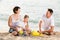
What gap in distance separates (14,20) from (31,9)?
28 centimetres

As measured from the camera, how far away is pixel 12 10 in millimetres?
3252

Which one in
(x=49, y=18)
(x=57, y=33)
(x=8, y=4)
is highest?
(x=8, y=4)

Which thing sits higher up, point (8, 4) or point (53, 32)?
point (8, 4)

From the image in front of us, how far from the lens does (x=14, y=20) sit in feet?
10.7

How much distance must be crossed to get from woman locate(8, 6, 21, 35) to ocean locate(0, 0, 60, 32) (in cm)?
4

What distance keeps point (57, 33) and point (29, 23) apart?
16.0 inches

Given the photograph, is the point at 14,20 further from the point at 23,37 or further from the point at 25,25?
the point at 23,37

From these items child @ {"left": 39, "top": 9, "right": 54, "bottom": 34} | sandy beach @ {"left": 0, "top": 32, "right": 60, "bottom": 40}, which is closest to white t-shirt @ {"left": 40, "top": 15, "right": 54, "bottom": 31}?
child @ {"left": 39, "top": 9, "right": 54, "bottom": 34}

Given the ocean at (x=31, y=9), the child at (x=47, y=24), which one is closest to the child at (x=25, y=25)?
the ocean at (x=31, y=9)

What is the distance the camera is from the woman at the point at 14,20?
3238 millimetres

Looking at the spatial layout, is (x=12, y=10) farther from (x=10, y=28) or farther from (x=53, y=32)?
(x=53, y=32)

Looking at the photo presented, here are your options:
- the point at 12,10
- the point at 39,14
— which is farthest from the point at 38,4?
the point at 12,10

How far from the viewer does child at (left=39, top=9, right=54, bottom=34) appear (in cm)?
326

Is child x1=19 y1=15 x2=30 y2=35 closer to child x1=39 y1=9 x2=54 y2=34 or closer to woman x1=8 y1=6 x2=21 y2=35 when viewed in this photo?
woman x1=8 y1=6 x2=21 y2=35
